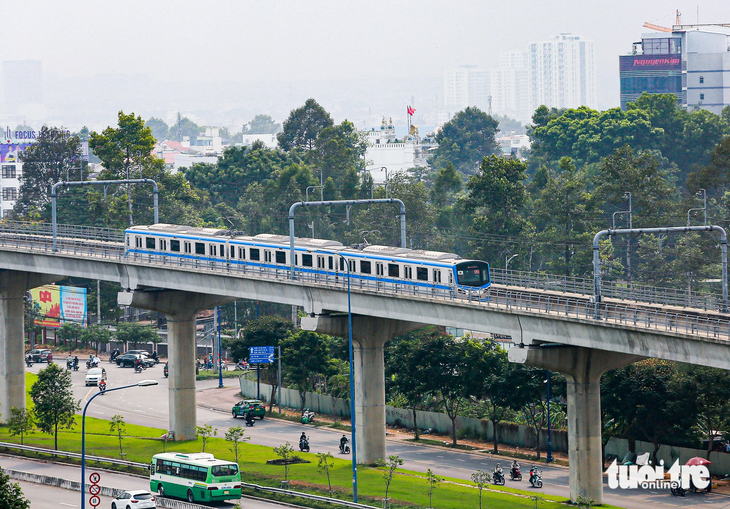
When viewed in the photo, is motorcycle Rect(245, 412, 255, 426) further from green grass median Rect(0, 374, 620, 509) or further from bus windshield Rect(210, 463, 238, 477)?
bus windshield Rect(210, 463, 238, 477)

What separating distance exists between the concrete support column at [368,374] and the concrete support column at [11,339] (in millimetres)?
31385

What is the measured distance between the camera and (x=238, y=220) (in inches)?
6442

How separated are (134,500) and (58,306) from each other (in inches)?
3498

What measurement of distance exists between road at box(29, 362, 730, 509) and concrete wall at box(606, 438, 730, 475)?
4.19 metres

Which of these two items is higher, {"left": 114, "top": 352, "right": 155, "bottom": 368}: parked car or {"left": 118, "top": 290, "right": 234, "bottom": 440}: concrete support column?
{"left": 118, "top": 290, "right": 234, "bottom": 440}: concrete support column

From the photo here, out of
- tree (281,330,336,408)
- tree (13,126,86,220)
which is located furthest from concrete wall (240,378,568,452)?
tree (13,126,86,220)

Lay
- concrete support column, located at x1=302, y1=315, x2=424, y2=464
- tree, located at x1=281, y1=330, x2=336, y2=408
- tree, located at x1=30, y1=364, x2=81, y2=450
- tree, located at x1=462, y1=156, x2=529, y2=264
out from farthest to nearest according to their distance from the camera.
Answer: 1. tree, located at x1=462, y1=156, x2=529, y2=264
2. tree, located at x1=281, y1=330, x2=336, y2=408
3. tree, located at x1=30, y1=364, x2=81, y2=450
4. concrete support column, located at x1=302, y1=315, x2=424, y2=464

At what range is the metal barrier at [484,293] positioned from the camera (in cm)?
5641

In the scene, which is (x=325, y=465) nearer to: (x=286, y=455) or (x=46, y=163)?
(x=286, y=455)

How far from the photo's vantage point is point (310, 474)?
70062mm

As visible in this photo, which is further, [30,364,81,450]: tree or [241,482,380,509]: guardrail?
[30,364,81,450]: tree

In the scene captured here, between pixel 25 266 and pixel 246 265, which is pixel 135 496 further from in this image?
pixel 25 266

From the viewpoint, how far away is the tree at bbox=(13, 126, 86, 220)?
6816 inches

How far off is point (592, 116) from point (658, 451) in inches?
5139
